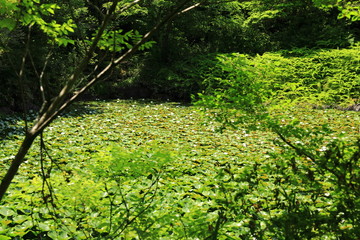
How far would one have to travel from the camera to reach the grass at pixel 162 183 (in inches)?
63.4

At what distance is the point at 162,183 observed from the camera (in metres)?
3.27

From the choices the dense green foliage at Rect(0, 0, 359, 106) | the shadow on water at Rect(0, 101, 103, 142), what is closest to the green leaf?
the shadow on water at Rect(0, 101, 103, 142)

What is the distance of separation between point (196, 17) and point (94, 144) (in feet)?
31.0

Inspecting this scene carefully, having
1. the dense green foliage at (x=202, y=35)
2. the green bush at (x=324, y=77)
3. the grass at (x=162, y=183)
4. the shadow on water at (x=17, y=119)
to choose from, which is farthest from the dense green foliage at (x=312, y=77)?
the shadow on water at (x=17, y=119)

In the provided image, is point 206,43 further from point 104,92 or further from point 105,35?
point 105,35

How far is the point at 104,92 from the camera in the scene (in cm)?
1220

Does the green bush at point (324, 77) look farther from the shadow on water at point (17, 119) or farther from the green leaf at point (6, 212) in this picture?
the green leaf at point (6, 212)

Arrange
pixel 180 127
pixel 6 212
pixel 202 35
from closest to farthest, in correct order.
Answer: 1. pixel 6 212
2. pixel 180 127
3. pixel 202 35

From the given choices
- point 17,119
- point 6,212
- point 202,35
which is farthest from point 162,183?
point 202,35

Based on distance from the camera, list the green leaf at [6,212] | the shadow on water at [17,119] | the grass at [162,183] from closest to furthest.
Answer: the grass at [162,183] < the green leaf at [6,212] < the shadow on water at [17,119]

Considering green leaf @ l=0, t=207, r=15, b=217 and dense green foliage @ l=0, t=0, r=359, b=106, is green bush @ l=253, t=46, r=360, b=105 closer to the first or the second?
dense green foliage @ l=0, t=0, r=359, b=106

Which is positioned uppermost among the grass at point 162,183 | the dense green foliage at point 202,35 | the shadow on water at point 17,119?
the dense green foliage at point 202,35

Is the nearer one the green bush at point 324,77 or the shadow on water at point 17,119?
the shadow on water at point 17,119

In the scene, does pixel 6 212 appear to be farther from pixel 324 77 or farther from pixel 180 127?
pixel 324 77
